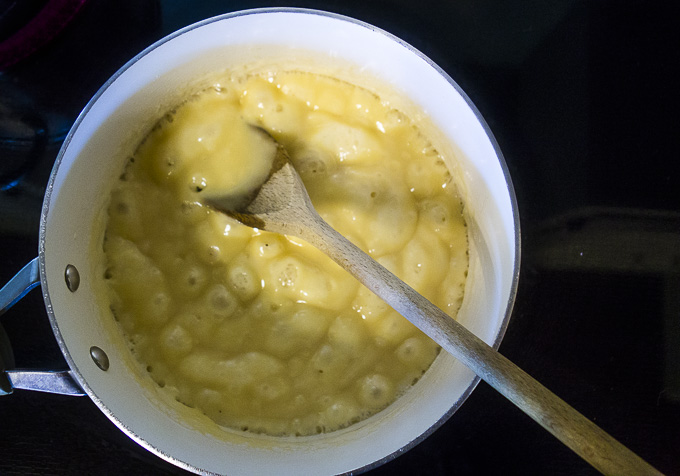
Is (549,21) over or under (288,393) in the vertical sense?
over

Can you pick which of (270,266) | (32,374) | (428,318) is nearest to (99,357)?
(32,374)

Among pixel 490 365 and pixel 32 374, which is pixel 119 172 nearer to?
pixel 32 374

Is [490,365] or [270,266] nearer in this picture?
[490,365]

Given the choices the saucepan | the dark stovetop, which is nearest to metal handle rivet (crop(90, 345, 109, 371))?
the saucepan

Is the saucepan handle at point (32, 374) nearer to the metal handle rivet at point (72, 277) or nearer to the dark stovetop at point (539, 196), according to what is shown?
the metal handle rivet at point (72, 277)

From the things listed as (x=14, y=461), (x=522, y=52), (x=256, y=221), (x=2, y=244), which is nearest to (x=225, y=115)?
(x=256, y=221)

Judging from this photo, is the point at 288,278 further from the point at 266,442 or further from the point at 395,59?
the point at 395,59
